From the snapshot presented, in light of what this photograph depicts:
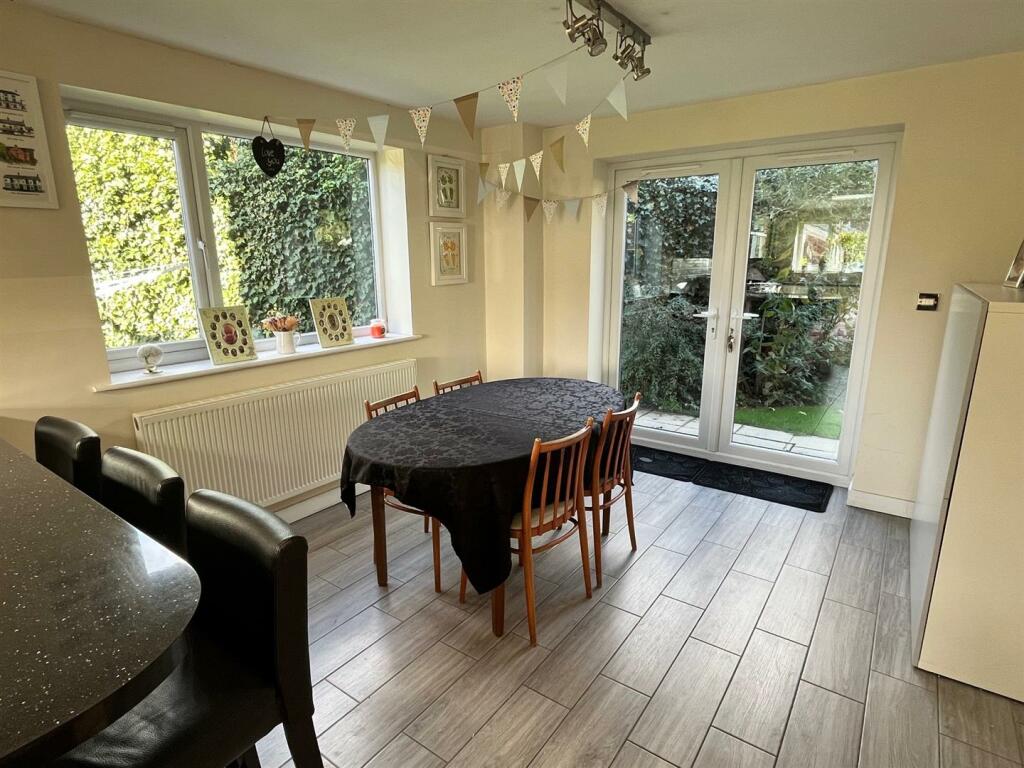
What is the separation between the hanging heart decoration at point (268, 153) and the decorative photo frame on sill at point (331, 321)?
2.40ft

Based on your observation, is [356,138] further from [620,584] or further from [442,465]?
[620,584]

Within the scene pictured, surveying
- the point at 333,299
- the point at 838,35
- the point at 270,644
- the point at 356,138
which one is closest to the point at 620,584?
the point at 270,644

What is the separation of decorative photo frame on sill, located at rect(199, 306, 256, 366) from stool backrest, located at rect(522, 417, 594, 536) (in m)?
1.72

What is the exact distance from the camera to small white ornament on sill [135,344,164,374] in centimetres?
254

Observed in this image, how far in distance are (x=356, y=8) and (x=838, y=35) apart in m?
1.97

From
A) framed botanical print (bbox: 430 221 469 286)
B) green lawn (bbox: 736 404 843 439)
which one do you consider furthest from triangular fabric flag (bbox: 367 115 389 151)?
green lawn (bbox: 736 404 843 439)

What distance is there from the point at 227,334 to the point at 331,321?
606 mm

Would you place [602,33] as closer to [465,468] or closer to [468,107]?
[468,107]

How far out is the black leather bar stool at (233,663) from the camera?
981mm

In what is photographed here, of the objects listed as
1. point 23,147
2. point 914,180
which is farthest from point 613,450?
→ point 23,147

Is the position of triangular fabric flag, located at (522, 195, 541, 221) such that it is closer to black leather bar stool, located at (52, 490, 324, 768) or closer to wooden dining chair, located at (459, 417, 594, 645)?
wooden dining chair, located at (459, 417, 594, 645)

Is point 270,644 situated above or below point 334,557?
above

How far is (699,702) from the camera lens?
1.85 meters

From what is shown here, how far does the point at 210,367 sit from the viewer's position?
2744 mm
